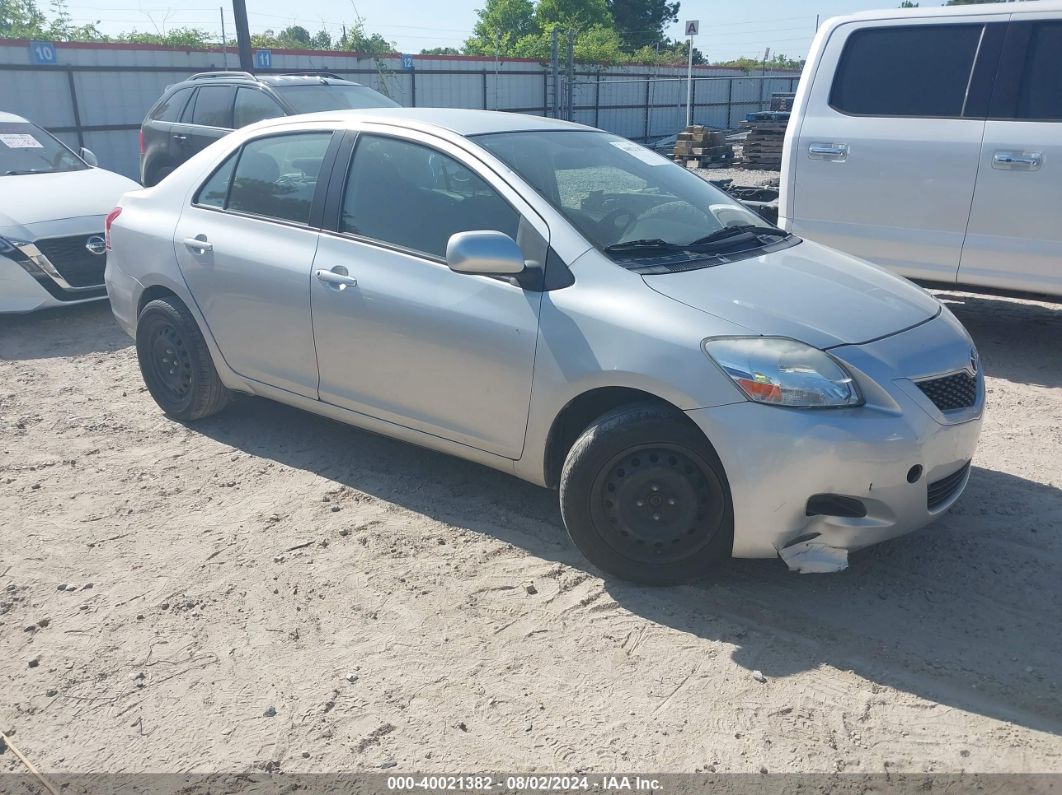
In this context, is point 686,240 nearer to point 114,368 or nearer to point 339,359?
point 339,359

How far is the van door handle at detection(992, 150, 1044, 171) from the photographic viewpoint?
5.89 m

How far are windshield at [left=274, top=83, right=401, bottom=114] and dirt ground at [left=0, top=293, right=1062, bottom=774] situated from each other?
6.02 m

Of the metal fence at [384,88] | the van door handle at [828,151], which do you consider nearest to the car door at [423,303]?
the van door handle at [828,151]

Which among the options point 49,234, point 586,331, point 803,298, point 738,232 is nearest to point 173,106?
point 49,234

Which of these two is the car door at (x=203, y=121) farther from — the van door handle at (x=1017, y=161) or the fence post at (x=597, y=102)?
the fence post at (x=597, y=102)

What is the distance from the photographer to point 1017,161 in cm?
595

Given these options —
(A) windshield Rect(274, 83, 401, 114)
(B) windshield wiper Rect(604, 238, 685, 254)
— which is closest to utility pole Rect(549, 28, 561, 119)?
(A) windshield Rect(274, 83, 401, 114)

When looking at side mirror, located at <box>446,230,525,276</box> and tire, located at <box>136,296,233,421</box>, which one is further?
tire, located at <box>136,296,233,421</box>

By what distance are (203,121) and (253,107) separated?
33.3 inches

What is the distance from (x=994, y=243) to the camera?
6141 mm

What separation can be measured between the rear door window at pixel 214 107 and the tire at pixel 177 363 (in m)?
5.74

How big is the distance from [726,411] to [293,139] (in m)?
2.72

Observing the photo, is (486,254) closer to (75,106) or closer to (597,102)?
(75,106)

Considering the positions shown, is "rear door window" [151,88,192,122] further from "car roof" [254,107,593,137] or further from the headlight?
the headlight
